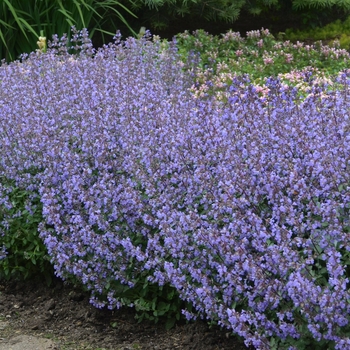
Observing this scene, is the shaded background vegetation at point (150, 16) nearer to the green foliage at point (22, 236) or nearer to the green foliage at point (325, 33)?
the green foliage at point (325, 33)

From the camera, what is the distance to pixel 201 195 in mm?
3648

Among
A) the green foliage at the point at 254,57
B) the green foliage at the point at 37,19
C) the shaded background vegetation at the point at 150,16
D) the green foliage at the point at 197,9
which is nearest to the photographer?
the green foliage at the point at 254,57

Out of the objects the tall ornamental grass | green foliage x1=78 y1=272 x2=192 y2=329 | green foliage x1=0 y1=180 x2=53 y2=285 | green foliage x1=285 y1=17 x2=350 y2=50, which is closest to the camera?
the tall ornamental grass

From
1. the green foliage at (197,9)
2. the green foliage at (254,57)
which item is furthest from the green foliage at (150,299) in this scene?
the green foliage at (197,9)

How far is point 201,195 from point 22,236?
1.42 m

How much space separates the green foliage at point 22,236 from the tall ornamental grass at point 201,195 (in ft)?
0.24

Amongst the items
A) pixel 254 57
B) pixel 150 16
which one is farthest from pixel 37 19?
pixel 254 57

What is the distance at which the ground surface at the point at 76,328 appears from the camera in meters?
3.84

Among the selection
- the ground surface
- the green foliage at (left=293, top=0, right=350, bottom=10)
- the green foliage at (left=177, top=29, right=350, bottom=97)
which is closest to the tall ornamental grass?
the ground surface

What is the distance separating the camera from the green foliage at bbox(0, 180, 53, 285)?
4.36 meters

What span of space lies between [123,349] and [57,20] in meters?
5.85

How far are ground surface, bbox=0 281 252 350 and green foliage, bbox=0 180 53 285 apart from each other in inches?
5.9

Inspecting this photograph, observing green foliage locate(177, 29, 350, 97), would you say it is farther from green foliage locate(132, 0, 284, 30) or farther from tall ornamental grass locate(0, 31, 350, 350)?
tall ornamental grass locate(0, 31, 350, 350)

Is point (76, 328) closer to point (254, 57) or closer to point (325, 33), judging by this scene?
point (254, 57)
